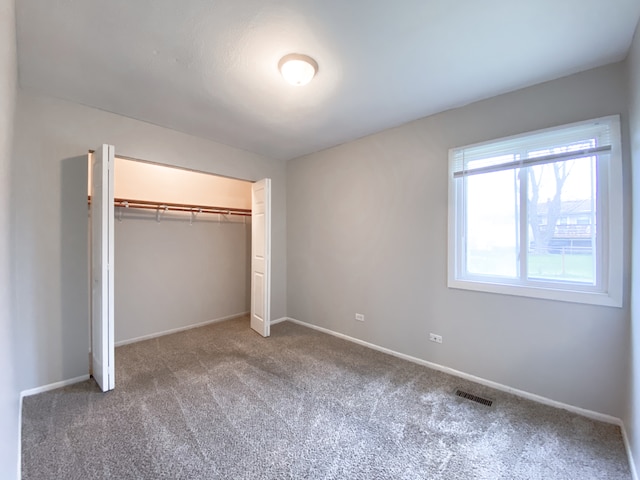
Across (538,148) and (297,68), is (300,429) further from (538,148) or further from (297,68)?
(538,148)

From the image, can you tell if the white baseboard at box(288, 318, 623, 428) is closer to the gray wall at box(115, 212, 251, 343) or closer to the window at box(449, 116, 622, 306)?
the window at box(449, 116, 622, 306)

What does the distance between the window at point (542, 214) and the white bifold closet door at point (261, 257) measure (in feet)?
7.39

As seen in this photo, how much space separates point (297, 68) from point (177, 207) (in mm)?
2845

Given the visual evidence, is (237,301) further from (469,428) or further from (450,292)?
(469,428)

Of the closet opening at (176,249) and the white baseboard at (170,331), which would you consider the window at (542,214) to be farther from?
the white baseboard at (170,331)

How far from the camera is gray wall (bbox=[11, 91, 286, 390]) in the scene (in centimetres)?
232

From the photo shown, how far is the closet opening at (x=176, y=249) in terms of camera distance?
11.6ft

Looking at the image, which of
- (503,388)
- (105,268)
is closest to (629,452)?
(503,388)

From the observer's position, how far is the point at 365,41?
71.0 inches

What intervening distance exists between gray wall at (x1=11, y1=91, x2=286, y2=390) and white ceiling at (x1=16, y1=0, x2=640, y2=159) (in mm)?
231

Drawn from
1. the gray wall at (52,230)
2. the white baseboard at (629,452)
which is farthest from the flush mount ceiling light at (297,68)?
the white baseboard at (629,452)

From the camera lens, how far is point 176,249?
3.99 meters

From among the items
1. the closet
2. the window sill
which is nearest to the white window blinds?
the window sill

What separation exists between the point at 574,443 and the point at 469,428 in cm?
65
